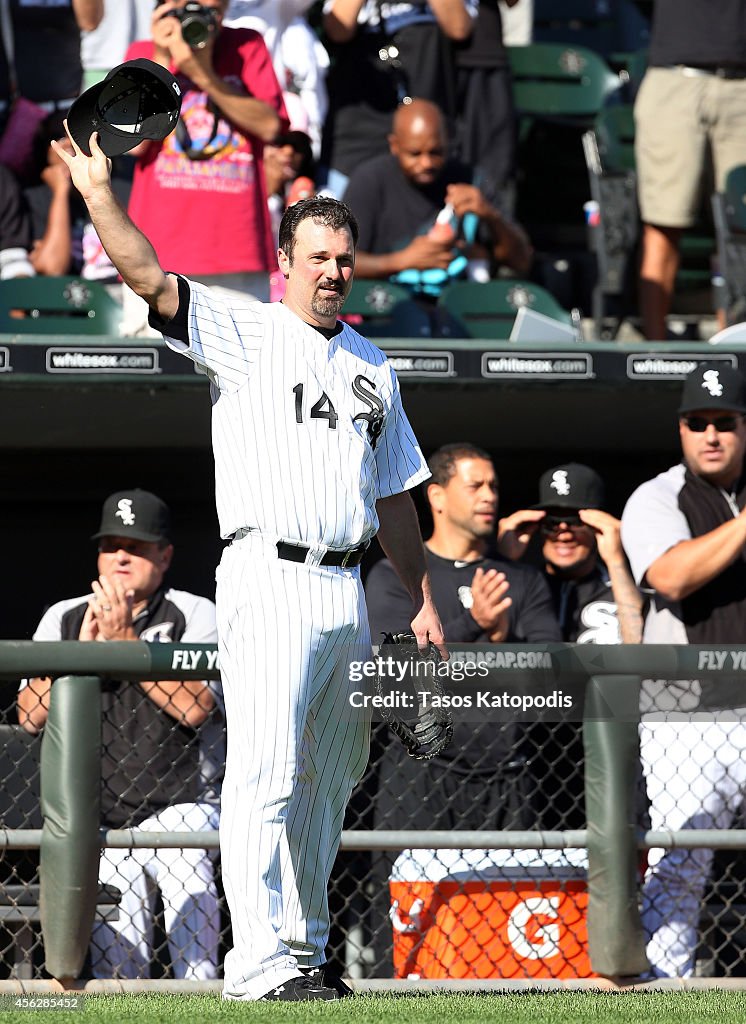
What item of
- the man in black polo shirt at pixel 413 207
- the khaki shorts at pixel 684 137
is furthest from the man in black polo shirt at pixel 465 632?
the khaki shorts at pixel 684 137

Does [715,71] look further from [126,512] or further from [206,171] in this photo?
[126,512]

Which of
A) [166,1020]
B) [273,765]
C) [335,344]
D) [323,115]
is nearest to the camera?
[166,1020]

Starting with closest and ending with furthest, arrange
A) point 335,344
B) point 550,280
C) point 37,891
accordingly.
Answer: point 335,344
point 37,891
point 550,280

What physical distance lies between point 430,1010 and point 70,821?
97 centimetres

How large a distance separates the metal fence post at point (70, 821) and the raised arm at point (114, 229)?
3.40 feet

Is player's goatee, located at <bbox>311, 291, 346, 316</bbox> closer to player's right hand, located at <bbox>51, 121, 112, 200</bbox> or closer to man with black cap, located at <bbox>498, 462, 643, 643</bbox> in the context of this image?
player's right hand, located at <bbox>51, 121, 112, 200</bbox>

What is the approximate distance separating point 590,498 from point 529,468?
97 centimetres

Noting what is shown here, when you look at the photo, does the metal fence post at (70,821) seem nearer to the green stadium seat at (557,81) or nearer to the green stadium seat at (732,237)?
the green stadium seat at (732,237)

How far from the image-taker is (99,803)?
346cm

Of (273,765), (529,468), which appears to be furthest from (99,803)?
(529,468)

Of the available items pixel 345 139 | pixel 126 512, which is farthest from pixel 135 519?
pixel 345 139

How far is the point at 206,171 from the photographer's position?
5.34 m

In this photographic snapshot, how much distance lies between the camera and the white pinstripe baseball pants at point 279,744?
2922 millimetres

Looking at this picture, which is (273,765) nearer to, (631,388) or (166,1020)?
(166,1020)
